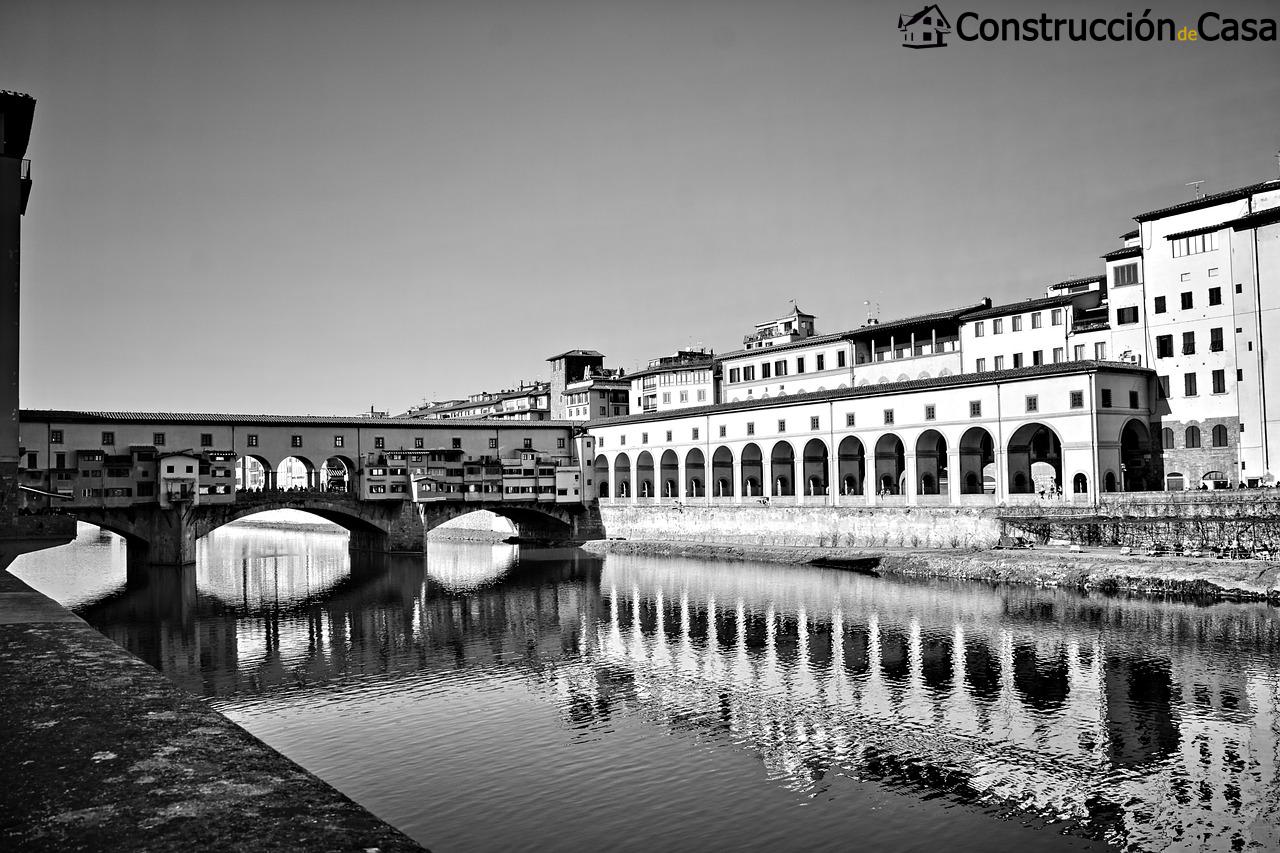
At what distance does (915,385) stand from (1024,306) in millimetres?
11858

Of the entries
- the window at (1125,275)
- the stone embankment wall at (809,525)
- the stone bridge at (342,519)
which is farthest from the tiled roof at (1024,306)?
the stone bridge at (342,519)

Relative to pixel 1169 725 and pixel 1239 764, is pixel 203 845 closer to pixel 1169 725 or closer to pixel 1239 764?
pixel 1239 764

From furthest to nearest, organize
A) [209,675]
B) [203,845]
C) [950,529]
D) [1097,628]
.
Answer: [950,529] < [1097,628] < [209,675] < [203,845]

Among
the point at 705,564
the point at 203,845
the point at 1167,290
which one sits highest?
Result: the point at 1167,290

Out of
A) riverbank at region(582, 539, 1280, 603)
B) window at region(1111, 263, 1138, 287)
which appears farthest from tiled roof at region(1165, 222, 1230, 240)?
riverbank at region(582, 539, 1280, 603)

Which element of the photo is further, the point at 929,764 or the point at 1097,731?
the point at 1097,731

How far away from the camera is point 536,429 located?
264 feet

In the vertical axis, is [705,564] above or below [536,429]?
below

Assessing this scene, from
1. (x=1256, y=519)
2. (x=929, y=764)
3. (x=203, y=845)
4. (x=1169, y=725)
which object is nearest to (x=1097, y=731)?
(x=1169, y=725)

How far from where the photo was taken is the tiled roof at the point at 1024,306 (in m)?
63.3

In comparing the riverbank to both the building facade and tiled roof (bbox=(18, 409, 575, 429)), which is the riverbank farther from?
the building facade

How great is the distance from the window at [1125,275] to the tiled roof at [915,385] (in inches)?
243

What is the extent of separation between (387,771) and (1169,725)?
18.7m

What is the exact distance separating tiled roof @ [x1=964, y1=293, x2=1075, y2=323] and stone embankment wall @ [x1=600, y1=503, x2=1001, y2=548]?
18252 mm
